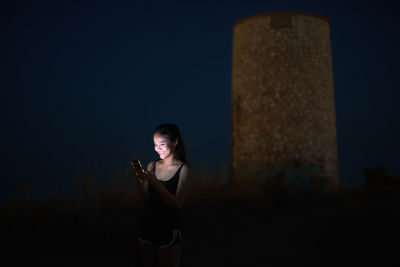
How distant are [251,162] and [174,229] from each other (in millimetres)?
7938

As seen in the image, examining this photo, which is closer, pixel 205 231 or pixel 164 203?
pixel 164 203

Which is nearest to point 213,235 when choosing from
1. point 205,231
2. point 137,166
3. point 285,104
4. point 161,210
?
point 205,231

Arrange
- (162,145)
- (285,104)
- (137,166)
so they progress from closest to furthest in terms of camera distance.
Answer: (137,166), (162,145), (285,104)

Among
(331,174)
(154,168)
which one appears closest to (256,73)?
(331,174)

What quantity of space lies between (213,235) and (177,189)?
3954 millimetres

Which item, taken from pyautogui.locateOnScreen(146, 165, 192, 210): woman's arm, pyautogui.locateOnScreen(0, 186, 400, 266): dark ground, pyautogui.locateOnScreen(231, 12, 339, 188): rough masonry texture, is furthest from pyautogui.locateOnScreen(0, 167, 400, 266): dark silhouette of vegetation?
pyautogui.locateOnScreen(146, 165, 192, 210): woman's arm

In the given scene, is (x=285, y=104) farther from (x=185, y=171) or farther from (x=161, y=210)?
(x=161, y=210)

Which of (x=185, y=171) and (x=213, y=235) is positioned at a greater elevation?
(x=185, y=171)

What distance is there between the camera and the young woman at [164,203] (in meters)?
2.48

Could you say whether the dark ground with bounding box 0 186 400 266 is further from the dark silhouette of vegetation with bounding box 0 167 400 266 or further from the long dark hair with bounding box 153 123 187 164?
the long dark hair with bounding box 153 123 187 164

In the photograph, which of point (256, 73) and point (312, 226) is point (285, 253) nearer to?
point (312, 226)

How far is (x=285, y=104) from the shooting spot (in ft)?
33.3

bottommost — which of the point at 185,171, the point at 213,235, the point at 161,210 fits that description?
the point at 213,235

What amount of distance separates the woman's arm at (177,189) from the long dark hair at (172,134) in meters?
0.12
